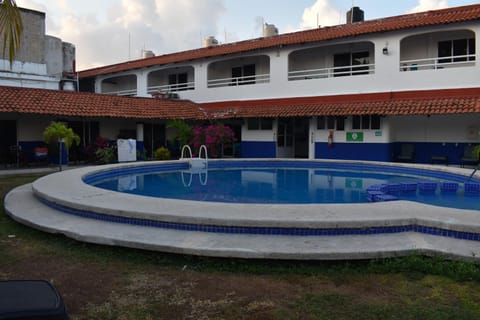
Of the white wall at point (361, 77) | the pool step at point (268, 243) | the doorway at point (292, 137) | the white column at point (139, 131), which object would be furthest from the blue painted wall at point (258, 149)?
the pool step at point (268, 243)

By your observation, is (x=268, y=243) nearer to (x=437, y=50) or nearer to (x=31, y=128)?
(x=31, y=128)

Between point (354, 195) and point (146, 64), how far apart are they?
19491 mm

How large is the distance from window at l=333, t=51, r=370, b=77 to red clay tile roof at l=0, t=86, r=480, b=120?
1890mm

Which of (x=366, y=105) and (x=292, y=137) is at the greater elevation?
(x=366, y=105)

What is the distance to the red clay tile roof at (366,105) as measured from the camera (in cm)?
1560

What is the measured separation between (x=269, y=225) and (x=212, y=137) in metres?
14.2

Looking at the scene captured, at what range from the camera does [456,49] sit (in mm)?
17578

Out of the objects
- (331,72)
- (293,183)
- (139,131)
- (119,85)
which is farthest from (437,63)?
(119,85)

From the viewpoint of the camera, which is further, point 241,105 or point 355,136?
point 241,105

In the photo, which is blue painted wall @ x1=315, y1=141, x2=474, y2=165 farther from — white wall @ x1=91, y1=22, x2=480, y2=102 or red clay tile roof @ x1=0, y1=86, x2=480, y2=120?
white wall @ x1=91, y1=22, x2=480, y2=102

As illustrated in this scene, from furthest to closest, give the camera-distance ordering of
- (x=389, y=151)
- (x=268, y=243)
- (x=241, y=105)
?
(x=241, y=105), (x=389, y=151), (x=268, y=243)

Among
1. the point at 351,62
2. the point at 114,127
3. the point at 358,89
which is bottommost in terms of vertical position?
the point at 114,127

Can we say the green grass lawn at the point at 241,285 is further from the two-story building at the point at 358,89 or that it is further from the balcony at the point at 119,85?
the balcony at the point at 119,85

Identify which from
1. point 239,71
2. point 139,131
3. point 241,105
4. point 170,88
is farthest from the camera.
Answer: point 170,88
